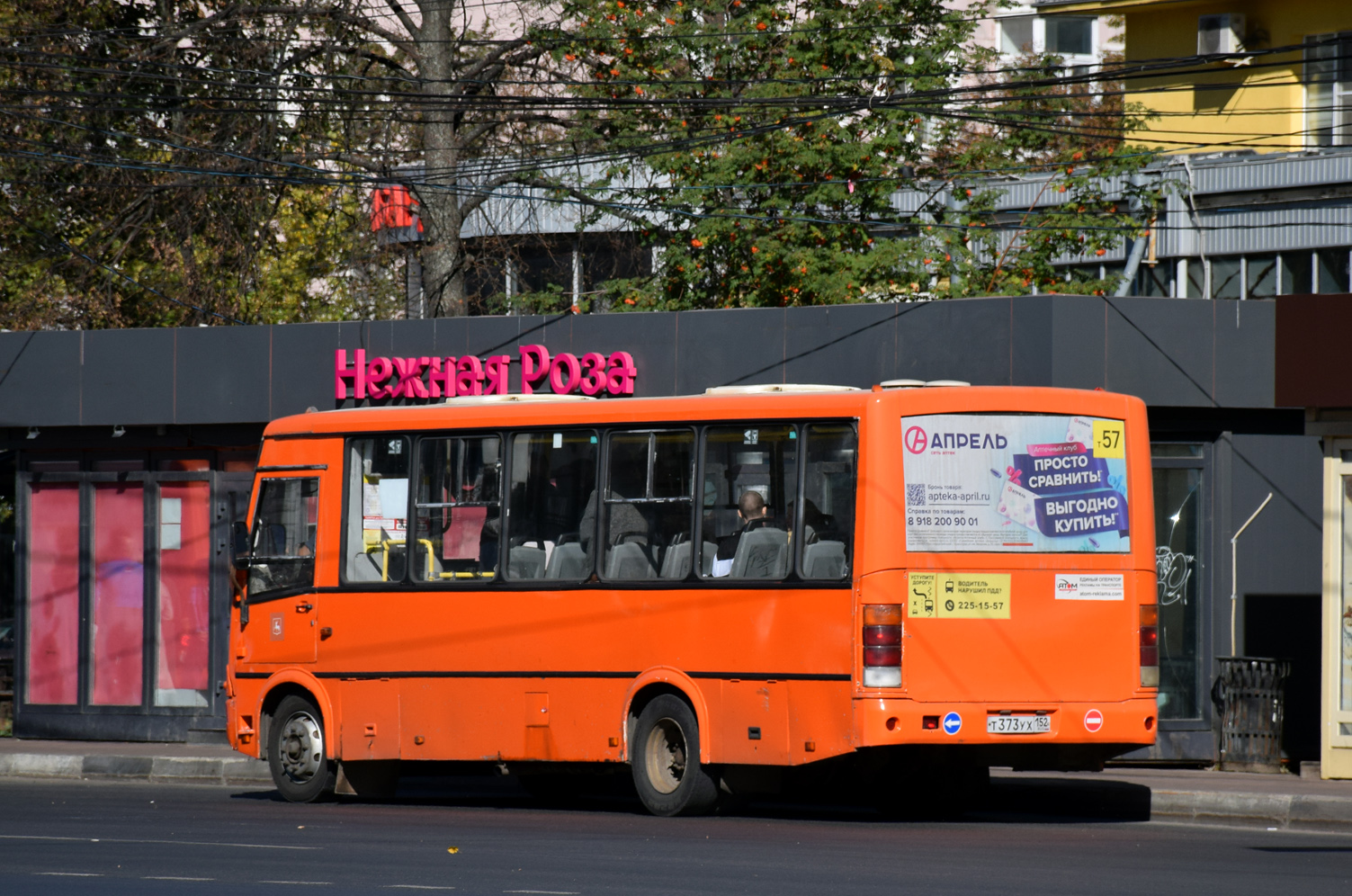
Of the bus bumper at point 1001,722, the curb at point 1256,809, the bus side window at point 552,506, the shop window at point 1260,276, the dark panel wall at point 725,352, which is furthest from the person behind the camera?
the shop window at point 1260,276

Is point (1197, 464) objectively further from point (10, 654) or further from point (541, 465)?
point (10, 654)

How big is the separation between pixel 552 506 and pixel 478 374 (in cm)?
596

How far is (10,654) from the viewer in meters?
22.5

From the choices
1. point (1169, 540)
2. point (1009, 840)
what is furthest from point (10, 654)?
point (1009, 840)

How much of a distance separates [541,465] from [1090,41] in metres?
42.5

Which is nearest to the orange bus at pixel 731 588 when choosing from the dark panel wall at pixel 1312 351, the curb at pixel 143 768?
the curb at pixel 143 768

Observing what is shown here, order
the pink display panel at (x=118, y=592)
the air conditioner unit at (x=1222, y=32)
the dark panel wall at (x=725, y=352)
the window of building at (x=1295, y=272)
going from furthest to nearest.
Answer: the air conditioner unit at (x=1222, y=32) < the window of building at (x=1295, y=272) < the pink display panel at (x=118, y=592) < the dark panel wall at (x=725, y=352)

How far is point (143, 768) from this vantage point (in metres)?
17.4

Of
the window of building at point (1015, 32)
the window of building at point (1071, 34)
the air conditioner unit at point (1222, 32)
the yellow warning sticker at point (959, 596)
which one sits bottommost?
the yellow warning sticker at point (959, 596)

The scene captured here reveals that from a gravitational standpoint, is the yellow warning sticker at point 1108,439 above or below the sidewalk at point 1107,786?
above

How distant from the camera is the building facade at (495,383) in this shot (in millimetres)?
16328

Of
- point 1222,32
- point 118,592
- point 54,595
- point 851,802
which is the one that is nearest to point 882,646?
point 851,802

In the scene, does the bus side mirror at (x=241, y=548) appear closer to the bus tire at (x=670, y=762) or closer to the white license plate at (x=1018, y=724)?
the bus tire at (x=670, y=762)

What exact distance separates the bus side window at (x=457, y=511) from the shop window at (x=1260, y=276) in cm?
1555
